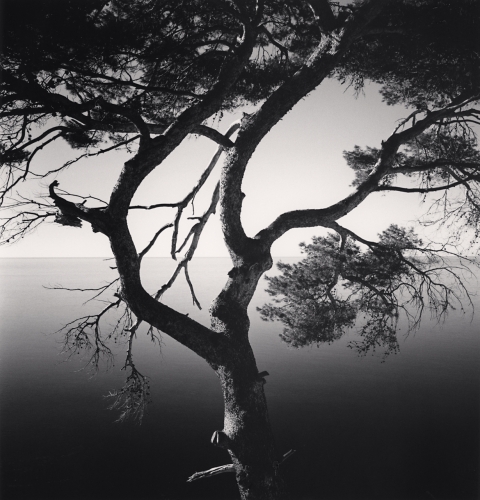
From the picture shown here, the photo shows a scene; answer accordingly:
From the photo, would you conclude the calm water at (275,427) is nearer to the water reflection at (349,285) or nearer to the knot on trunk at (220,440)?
the water reflection at (349,285)

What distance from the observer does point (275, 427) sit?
821 inches

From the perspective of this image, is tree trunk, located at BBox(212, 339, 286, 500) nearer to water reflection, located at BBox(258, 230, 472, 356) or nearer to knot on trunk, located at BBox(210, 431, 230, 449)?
knot on trunk, located at BBox(210, 431, 230, 449)

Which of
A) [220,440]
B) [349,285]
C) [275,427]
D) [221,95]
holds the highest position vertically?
[221,95]

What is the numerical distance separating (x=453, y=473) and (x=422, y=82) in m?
16.6

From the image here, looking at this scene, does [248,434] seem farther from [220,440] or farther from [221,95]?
[221,95]

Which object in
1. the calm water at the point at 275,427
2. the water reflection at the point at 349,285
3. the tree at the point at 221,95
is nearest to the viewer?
the tree at the point at 221,95

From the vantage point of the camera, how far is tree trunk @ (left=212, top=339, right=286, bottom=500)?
11.4 feet

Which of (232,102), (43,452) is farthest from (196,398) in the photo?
(232,102)

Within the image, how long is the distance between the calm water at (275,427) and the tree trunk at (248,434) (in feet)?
44.0

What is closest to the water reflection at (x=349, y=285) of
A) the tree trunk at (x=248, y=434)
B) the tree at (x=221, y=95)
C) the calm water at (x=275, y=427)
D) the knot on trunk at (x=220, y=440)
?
the tree at (x=221, y=95)

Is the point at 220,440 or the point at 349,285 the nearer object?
the point at 220,440

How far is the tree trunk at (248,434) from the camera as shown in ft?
11.4

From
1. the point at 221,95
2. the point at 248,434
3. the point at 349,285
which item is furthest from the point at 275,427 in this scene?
the point at 221,95

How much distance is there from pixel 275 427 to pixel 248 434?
19.2m
